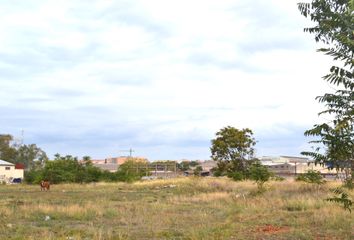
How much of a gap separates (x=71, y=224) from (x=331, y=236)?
28.0 ft

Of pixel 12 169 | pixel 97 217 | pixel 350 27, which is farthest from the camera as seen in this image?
pixel 12 169

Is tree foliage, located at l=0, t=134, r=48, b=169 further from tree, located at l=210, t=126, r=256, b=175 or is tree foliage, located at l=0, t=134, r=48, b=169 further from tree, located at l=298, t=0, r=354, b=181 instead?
tree, located at l=298, t=0, r=354, b=181

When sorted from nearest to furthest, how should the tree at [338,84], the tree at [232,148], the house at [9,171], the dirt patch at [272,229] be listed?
the tree at [338,84], the dirt patch at [272,229], the tree at [232,148], the house at [9,171]

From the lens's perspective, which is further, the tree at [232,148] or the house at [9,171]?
the house at [9,171]

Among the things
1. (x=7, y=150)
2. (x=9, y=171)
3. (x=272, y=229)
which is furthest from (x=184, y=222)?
(x=7, y=150)

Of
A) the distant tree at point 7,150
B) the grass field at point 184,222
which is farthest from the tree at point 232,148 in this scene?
the distant tree at point 7,150

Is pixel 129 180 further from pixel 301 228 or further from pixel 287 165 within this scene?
pixel 301 228

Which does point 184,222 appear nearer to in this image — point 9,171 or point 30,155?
point 9,171

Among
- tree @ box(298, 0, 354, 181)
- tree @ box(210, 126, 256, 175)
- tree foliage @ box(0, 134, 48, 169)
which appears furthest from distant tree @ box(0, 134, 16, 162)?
tree @ box(298, 0, 354, 181)

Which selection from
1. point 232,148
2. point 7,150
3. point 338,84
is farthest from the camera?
point 7,150

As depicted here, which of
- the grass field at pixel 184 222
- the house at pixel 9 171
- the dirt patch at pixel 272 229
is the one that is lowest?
the dirt patch at pixel 272 229

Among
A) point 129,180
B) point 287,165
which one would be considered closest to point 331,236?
point 129,180

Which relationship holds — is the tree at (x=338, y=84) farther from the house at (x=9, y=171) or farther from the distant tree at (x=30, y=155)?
the distant tree at (x=30, y=155)

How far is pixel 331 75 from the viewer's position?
6879mm
